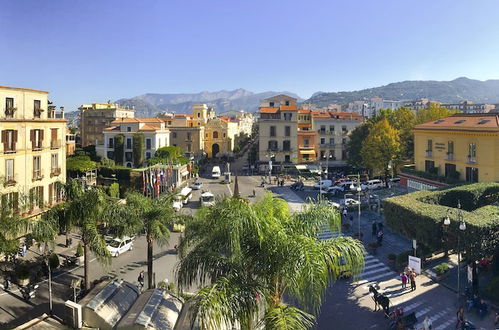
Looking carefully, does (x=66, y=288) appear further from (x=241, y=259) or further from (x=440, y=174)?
(x=440, y=174)

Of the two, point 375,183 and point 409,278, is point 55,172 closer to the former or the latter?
point 409,278

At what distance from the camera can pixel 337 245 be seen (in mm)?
12867

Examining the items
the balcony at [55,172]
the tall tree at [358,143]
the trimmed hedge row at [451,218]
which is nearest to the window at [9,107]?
the balcony at [55,172]

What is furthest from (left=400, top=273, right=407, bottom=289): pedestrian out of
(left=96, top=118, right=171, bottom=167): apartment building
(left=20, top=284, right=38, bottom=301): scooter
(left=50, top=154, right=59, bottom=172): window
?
(left=96, top=118, right=171, bottom=167): apartment building

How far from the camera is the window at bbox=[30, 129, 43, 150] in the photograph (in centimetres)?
3709

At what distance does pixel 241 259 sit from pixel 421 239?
19.1m

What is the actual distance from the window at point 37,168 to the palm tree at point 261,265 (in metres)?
28.9

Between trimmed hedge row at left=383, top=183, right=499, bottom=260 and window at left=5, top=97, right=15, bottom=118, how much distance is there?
31331mm

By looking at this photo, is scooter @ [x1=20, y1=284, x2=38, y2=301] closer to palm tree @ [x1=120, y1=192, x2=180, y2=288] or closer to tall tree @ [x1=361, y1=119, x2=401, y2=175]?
palm tree @ [x1=120, y1=192, x2=180, y2=288]

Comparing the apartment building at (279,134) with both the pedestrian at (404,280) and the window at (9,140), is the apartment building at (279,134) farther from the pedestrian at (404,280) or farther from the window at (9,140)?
the pedestrian at (404,280)

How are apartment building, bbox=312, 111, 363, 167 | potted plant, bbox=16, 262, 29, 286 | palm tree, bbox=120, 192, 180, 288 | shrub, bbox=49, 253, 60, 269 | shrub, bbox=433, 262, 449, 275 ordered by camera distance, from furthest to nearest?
apartment building, bbox=312, 111, 363, 167 < shrub, bbox=49, 253, 60, 269 < shrub, bbox=433, 262, 449, 275 < potted plant, bbox=16, 262, 29, 286 < palm tree, bbox=120, 192, 180, 288

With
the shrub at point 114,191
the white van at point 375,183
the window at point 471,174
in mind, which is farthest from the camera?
the white van at point 375,183

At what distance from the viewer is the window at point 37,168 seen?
37.2m

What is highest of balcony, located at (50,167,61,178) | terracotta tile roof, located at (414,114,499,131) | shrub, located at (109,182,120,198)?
terracotta tile roof, located at (414,114,499,131)
